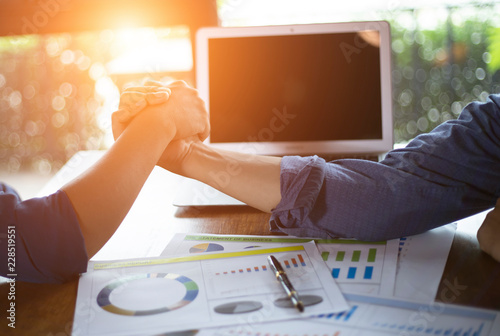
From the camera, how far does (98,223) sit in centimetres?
73

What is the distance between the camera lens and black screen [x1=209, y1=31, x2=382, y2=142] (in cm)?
130

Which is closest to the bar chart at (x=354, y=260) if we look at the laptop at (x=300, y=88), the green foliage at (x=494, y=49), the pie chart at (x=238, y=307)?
the pie chart at (x=238, y=307)

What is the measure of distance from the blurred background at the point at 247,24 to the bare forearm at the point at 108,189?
6.59 ft

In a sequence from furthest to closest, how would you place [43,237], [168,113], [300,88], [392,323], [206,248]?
[300,88]
[168,113]
[206,248]
[43,237]
[392,323]

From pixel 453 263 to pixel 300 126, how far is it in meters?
0.67

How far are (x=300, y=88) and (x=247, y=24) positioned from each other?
1.92 m

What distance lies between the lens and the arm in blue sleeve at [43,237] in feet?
2.27

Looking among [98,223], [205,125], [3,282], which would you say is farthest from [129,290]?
[205,125]

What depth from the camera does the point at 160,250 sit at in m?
0.83

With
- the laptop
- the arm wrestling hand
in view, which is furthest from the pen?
the laptop

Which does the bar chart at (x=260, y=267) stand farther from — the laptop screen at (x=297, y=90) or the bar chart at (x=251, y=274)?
the laptop screen at (x=297, y=90)

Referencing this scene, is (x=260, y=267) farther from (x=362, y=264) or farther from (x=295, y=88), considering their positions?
(x=295, y=88)

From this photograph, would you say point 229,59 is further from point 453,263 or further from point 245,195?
point 453,263

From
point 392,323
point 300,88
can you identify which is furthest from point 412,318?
point 300,88
